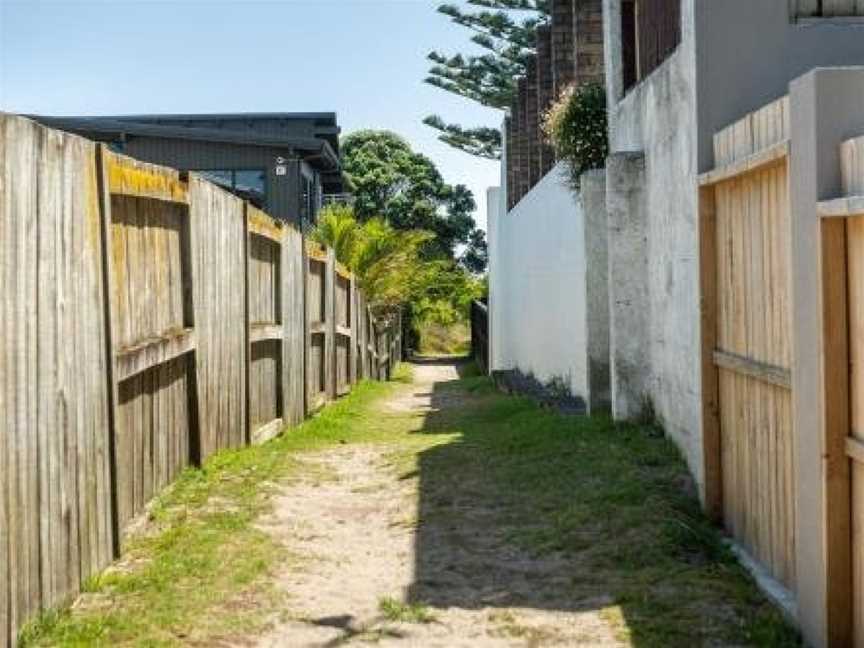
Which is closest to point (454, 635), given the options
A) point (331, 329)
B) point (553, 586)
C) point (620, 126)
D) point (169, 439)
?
point (553, 586)

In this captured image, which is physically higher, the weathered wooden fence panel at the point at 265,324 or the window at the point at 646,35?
the window at the point at 646,35

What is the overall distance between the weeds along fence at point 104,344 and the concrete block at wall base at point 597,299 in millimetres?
2717

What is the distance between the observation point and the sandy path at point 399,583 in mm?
4535

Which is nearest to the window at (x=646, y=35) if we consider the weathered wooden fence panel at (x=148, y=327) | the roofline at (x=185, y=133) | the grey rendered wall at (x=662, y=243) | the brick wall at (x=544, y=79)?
the grey rendered wall at (x=662, y=243)

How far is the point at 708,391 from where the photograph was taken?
604cm

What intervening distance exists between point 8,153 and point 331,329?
11126 mm

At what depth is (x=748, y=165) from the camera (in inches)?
201

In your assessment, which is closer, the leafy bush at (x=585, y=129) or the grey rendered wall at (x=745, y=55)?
the grey rendered wall at (x=745, y=55)

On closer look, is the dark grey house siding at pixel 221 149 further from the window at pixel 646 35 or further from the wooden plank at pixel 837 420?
the wooden plank at pixel 837 420

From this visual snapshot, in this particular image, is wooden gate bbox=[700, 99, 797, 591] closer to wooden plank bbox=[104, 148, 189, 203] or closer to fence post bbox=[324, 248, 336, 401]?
wooden plank bbox=[104, 148, 189, 203]

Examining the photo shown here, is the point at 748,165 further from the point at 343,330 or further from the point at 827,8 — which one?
the point at 343,330

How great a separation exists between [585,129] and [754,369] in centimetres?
634

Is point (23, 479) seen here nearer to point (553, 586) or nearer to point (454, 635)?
point (454, 635)

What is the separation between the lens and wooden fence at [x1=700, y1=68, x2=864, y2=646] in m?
3.97
